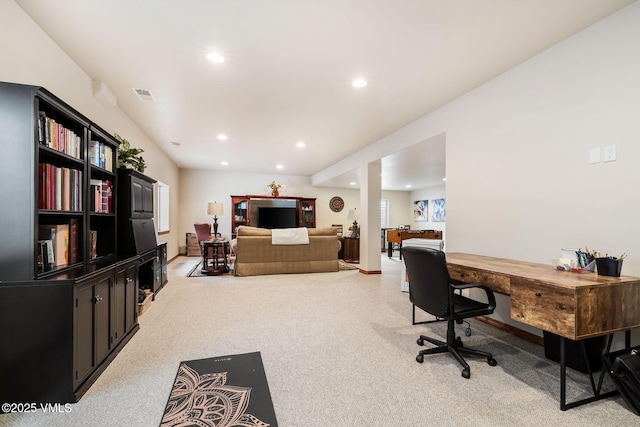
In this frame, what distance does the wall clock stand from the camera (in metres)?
10.2

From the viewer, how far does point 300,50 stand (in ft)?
8.12

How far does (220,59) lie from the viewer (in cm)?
261

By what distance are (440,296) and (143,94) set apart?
3.91 meters

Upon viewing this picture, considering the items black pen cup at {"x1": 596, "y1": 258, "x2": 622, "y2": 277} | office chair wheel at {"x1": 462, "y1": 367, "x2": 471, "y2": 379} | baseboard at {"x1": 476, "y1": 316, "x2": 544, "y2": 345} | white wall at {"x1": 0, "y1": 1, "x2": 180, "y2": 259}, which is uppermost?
white wall at {"x1": 0, "y1": 1, "x2": 180, "y2": 259}

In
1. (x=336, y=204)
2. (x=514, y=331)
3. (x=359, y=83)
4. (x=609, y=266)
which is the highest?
(x=359, y=83)

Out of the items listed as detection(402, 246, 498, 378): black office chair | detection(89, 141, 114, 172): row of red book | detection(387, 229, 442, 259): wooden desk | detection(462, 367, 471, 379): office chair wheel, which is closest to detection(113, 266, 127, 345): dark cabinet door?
detection(89, 141, 114, 172): row of red book

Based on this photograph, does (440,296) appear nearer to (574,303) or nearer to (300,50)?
(574,303)

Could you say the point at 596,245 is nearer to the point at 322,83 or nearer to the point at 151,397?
the point at 322,83

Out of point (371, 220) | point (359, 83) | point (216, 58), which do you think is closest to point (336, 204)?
point (371, 220)

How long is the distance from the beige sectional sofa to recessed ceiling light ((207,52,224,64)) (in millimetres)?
3316

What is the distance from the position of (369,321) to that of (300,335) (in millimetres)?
830

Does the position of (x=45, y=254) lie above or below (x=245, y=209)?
below


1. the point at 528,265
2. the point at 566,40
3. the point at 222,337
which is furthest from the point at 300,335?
the point at 566,40

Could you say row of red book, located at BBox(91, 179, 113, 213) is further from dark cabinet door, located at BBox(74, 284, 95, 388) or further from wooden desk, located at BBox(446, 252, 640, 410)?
wooden desk, located at BBox(446, 252, 640, 410)
